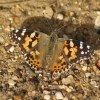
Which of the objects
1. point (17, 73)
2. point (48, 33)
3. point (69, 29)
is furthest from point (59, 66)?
point (69, 29)

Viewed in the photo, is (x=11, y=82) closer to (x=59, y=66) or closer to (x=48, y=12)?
(x=59, y=66)

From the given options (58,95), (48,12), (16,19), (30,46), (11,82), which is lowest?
(58,95)

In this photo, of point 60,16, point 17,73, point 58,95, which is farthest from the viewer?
point 60,16

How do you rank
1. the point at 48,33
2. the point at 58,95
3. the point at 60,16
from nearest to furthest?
the point at 58,95 → the point at 48,33 → the point at 60,16

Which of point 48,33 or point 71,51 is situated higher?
point 48,33

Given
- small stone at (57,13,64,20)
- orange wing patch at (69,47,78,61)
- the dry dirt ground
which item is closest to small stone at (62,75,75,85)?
the dry dirt ground

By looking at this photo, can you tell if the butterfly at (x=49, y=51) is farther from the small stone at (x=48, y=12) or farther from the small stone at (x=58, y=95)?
the small stone at (x=48, y=12)

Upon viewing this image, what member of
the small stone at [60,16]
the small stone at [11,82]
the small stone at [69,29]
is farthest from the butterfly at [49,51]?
the small stone at [60,16]
